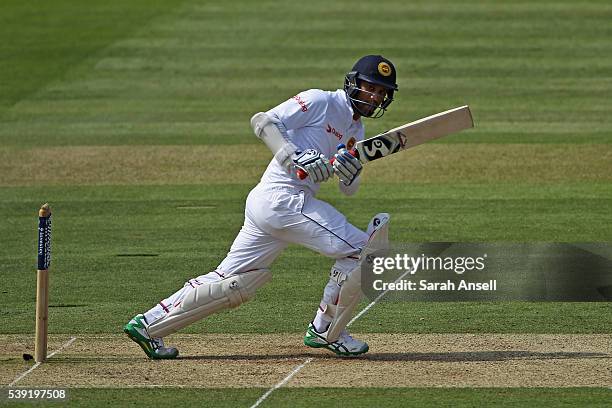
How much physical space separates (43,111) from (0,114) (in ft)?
2.02

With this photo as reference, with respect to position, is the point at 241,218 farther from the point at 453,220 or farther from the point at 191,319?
the point at 191,319

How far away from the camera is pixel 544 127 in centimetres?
1789

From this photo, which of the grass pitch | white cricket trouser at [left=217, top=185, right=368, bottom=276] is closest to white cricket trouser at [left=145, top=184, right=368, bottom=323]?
white cricket trouser at [left=217, top=185, right=368, bottom=276]

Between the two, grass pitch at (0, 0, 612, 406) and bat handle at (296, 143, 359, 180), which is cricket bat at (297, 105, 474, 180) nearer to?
bat handle at (296, 143, 359, 180)

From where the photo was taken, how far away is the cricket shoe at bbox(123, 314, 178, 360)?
8453mm

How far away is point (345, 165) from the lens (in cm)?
831

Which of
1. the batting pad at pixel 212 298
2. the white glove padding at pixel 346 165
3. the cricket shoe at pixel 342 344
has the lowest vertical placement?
the cricket shoe at pixel 342 344

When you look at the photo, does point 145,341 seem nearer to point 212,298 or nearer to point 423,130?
point 212,298

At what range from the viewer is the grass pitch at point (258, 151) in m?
9.81

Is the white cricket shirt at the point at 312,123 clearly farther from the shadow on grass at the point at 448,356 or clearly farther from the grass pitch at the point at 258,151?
the grass pitch at the point at 258,151

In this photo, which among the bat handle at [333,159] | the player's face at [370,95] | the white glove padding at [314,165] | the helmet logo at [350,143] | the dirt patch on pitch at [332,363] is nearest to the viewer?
the dirt patch on pitch at [332,363]

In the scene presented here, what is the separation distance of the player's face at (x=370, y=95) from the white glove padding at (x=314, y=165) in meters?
0.58

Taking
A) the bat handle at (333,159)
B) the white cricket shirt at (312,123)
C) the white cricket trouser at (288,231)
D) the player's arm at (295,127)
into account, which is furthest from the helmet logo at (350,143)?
the white cricket trouser at (288,231)

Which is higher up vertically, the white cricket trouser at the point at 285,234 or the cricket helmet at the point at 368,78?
the cricket helmet at the point at 368,78
